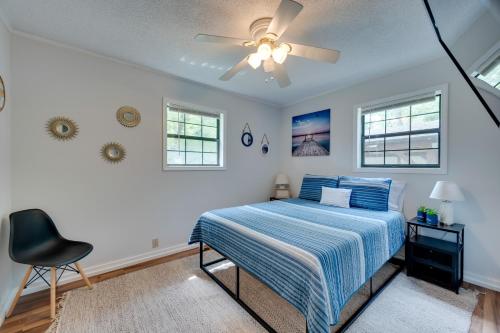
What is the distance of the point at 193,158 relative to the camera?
133 inches

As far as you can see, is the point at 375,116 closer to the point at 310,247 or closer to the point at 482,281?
the point at 482,281

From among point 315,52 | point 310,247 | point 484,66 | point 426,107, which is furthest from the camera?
point 426,107

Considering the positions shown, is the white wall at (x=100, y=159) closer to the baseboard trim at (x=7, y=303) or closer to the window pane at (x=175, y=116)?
the window pane at (x=175, y=116)

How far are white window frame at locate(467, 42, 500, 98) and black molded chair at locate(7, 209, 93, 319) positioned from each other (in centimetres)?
287

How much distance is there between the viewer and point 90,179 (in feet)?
8.04

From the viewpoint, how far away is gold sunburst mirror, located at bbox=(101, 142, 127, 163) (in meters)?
2.54

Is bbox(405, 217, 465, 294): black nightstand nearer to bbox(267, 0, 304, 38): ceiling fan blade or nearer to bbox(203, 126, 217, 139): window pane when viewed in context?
bbox(267, 0, 304, 38): ceiling fan blade

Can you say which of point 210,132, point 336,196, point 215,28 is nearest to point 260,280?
point 336,196

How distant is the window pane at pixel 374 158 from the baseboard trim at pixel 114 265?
2920 millimetres

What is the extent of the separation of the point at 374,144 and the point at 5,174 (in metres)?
4.21

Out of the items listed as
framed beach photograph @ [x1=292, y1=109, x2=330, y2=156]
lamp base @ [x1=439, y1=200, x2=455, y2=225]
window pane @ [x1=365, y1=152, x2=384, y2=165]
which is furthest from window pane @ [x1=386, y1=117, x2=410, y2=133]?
lamp base @ [x1=439, y1=200, x2=455, y2=225]

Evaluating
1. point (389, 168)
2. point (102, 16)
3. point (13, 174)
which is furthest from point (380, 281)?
point (13, 174)

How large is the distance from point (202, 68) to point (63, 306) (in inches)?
112

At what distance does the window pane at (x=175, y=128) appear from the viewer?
10.2 ft
